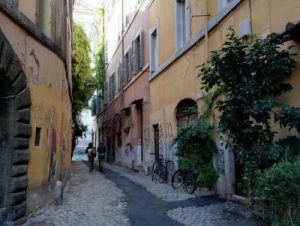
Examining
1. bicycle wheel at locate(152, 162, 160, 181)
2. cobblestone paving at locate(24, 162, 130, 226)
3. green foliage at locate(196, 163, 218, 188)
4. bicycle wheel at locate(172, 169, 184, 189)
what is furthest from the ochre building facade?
bicycle wheel at locate(152, 162, 160, 181)

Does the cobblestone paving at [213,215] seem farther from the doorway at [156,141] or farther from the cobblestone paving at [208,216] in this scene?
the doorway at [156,141]

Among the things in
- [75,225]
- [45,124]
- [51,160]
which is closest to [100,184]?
[51,160]

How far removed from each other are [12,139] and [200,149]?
17.9 feet

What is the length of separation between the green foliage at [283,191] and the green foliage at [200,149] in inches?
216

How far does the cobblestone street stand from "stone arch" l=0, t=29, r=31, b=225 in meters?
0.57

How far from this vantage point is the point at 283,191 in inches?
224

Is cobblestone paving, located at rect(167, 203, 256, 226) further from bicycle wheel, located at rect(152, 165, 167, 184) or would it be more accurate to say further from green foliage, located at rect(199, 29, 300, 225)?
bicycle wheel, located at rect(152, 165, 167, 184)

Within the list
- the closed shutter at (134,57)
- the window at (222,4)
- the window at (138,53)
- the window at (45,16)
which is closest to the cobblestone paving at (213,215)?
the window at (222,4)

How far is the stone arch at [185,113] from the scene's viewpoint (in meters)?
13.6

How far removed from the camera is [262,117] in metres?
7.52

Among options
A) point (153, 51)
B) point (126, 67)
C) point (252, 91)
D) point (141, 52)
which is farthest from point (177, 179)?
point (126, 67)

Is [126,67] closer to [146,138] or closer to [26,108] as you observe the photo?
[146,138]

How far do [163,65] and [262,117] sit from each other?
9.79m

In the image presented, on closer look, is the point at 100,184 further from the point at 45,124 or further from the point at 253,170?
the point at 253,170
